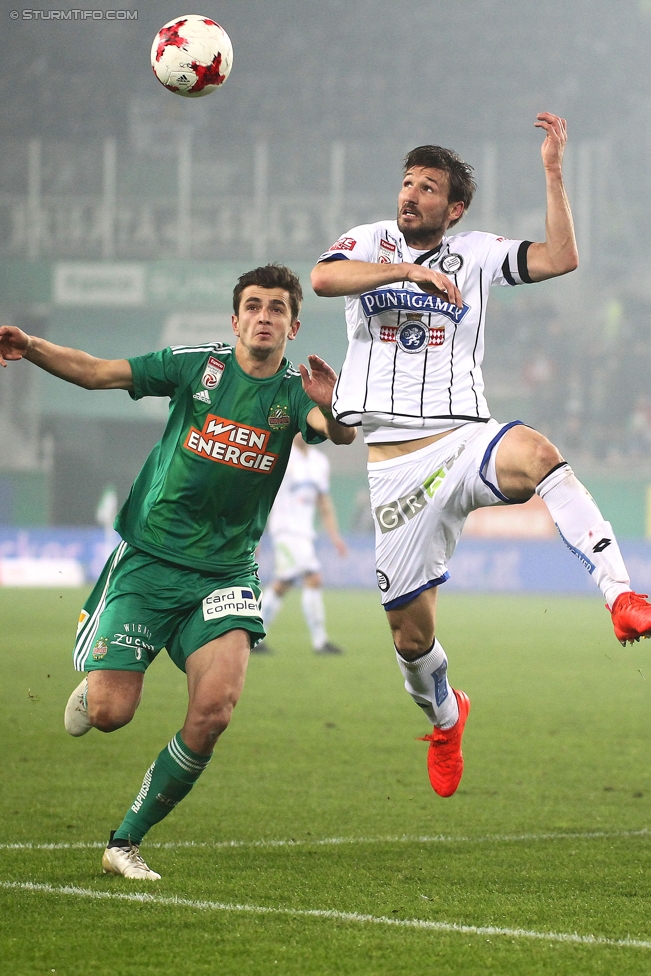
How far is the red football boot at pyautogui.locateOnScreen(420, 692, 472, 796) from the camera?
19.1 ft

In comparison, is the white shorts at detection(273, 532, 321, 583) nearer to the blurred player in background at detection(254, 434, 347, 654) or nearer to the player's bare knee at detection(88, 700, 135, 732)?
the blurred player in background at detection(254, 434, 347, 654)

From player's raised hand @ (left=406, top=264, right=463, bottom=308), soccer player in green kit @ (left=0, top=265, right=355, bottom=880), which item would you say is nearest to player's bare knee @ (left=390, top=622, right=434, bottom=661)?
soccer player in green kit @ (left=0, top=265, right=355, bottom=880)

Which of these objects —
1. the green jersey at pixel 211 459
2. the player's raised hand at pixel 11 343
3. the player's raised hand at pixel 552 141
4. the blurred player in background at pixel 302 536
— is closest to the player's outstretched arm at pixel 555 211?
the player's raised hand at pixel 552 141

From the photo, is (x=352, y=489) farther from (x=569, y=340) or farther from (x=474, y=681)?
(x=474, y=681)

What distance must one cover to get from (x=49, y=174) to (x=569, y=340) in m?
15.1

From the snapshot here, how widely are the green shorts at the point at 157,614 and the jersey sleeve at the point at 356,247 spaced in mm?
1308

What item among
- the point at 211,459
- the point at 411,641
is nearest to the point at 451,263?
the point at 211,459

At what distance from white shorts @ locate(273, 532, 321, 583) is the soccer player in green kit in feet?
30.2

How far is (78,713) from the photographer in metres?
5.26

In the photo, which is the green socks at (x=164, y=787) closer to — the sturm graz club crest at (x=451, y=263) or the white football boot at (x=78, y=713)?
the white football boot at (x=78, y=713)

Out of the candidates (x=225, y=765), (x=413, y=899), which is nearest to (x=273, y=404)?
(x=413, y=899)

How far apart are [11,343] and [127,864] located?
6.52 feet

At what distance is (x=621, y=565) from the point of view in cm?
445

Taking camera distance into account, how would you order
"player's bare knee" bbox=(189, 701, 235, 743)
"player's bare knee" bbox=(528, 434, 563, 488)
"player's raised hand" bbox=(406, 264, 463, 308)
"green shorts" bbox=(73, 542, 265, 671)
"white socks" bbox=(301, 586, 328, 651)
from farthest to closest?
1. "white socks" bbox=(301, 586, 328, 651)
2. "green shorts" bbox=(73, 542, 265, 671)
3. "player's bare knee" bbox=(189, 701, 235, 743)
4. "player's bare knee" bbox=(528, 434, 563, 488)
5. "player's raised hand" bbox=(406, 264, 463, 308)
